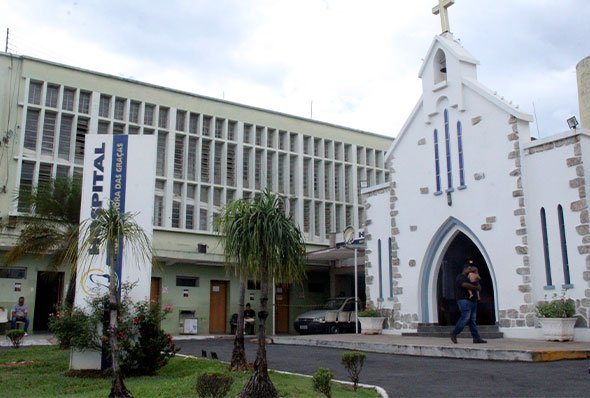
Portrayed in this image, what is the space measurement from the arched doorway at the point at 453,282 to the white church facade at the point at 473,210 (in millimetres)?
34

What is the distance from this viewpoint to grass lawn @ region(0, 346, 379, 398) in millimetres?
9445

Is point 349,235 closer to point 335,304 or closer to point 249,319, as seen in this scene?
point 335,304

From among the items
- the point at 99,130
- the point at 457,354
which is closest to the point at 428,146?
the point at 457,354

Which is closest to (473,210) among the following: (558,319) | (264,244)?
(558,319)

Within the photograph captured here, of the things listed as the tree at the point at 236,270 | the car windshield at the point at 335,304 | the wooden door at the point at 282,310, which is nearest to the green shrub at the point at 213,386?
the tree at the point at 236,270

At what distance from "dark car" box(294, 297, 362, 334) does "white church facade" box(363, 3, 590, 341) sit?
3.64 m

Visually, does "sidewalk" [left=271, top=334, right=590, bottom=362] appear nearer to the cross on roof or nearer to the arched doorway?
the arched doorway

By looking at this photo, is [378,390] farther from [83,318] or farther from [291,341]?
[291,341]

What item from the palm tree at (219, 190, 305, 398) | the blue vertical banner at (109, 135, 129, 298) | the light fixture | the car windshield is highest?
the light fixture

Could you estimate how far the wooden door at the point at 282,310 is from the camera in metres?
31.8

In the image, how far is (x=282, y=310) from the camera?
3225 centimetres

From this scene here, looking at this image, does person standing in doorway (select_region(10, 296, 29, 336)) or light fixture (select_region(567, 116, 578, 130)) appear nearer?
light fixture (select_region(567, 116, 578, 130))

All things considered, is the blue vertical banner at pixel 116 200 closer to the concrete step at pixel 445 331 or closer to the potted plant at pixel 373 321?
the concrete step at pixel 445 331

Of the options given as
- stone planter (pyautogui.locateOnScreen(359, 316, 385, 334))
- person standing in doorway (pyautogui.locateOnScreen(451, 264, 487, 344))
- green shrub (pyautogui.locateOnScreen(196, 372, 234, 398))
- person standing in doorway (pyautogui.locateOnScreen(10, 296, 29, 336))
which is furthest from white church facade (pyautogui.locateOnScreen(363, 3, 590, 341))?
person standing in doorway (pyautogui.locateOnScreen(10, 296, 29, 336))
